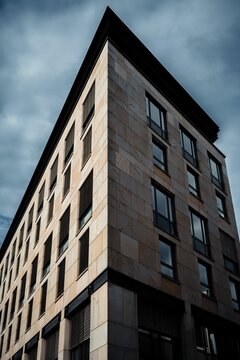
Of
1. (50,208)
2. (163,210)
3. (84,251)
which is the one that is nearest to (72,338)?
(84,251)

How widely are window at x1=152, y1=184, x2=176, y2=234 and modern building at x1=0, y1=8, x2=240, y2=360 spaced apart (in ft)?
0.24

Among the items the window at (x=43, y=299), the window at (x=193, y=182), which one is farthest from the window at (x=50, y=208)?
the window at (x=193, y=182)

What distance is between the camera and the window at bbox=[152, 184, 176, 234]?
72.2ft

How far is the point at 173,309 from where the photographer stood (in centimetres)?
1962

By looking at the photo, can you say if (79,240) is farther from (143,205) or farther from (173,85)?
(173,85)

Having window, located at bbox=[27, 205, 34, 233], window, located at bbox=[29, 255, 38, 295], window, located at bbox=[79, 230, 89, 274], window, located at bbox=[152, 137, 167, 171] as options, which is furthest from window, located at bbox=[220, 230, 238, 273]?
window, located at bbox=[27, 205, 34, 233]

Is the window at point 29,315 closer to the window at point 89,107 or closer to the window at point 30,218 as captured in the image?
the window at point 30,218

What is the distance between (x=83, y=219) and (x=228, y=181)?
15962 millimetres

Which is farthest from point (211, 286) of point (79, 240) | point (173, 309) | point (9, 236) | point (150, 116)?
point (9, 236)

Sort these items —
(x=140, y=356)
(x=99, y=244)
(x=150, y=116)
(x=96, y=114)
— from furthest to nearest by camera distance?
(x=150, y=116), (x=96, y=114), (x=99, y=244), (x=140, y=356)

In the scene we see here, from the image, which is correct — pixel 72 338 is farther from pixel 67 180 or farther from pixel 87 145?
pixel 87 145

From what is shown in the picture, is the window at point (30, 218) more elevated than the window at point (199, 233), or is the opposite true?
the window at point (30, 218)

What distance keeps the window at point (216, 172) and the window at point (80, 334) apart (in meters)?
16.2

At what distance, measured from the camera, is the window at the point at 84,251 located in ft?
66.6
